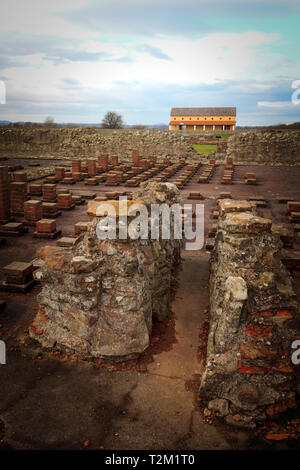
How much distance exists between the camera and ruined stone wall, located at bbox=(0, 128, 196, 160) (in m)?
29.9

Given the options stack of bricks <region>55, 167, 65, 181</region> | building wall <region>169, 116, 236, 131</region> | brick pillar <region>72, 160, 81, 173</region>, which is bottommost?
stack of bricks <region>55, 167, 65, 181</region>

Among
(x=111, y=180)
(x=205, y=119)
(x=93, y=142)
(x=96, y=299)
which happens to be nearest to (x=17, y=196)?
(x=111, y=180)

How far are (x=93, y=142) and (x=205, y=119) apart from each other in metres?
28.4

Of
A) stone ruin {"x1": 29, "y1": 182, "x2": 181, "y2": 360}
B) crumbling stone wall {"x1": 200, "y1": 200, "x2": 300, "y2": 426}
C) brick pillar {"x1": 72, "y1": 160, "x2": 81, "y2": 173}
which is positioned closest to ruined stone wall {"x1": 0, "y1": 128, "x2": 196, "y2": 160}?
brick pillar {"x1": 72, "y1": 160, "x2": 81, "y2": 173}

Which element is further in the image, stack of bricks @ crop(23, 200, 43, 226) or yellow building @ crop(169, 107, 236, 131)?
yellow building @ crop(169, 107, 236, 131)

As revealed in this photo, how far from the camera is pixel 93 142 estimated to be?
102 feet

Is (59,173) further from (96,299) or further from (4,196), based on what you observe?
(96,299)

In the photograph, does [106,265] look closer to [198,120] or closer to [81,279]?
[81,279]

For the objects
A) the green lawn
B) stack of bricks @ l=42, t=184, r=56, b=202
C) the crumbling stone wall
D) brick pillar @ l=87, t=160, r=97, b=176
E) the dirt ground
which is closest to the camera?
the dirt ground

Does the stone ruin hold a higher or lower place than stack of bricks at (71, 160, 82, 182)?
lower

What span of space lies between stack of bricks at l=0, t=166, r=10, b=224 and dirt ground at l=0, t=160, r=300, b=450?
242 inches

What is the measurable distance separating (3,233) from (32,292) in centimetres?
444

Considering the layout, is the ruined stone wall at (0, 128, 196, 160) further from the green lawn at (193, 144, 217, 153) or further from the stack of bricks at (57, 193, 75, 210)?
the stack of bricks at (57, 193, 75, 210)

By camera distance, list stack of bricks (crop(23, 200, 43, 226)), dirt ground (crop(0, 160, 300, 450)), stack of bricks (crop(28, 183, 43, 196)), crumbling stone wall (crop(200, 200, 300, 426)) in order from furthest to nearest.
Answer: stack of bricks (crop(28, 183, 43, 196)) < stack of bricks (crop(23, 200, 43, 226)) < crumbling stone wall (crop(200, 200, 300, 426)) < dirt ground (crop(0, 160, 300, 450))
